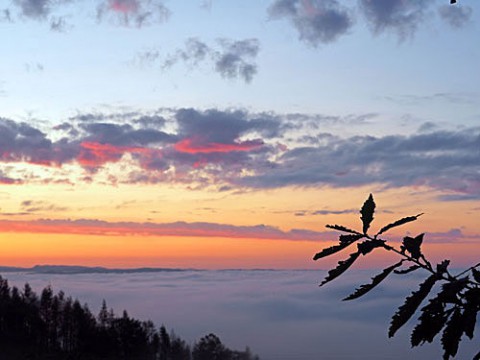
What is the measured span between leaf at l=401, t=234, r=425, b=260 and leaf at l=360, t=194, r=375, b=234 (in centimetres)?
19

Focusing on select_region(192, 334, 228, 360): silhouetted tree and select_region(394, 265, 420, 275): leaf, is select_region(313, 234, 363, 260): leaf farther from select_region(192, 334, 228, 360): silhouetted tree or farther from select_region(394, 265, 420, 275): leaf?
select_region(192, 334, 228, 360): silhouetted tree

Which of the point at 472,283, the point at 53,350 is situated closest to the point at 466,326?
the point at 472,283

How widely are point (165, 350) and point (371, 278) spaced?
18577cm

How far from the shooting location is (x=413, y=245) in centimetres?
Result: 327

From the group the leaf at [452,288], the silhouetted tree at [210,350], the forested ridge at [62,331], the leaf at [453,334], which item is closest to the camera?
the leaf at [452,288]

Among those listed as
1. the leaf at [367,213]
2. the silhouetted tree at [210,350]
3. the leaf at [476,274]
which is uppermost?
the leaf at [367,213]

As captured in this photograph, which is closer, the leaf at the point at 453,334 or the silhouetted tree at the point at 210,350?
the leaf at the point at 453,334

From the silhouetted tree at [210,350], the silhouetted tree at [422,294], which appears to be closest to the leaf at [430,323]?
the silhouetted tree at [422,294]

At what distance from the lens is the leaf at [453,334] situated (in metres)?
3.22

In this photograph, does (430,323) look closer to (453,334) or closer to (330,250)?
(453,334)

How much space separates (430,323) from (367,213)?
0.61m

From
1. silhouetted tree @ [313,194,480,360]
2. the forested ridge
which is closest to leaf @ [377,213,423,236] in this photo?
silhouetted tree @ [313,194,480,360]

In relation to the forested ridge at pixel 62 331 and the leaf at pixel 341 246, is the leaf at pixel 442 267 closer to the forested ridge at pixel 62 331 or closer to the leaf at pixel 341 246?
the leaf at pixel 341 246

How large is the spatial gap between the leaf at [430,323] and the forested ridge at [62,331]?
132258mm
